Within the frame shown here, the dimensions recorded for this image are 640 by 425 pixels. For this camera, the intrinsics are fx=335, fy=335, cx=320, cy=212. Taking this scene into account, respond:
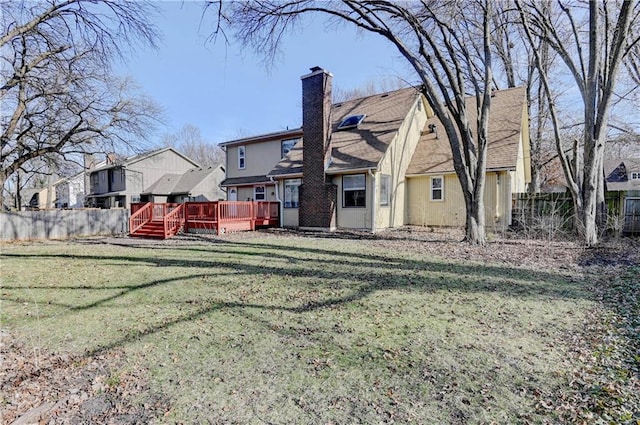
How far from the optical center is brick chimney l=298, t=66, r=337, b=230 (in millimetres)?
14875

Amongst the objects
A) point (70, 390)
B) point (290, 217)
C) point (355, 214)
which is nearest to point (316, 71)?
point (355, 214)

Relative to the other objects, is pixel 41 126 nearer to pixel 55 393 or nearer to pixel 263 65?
pixel 263 65

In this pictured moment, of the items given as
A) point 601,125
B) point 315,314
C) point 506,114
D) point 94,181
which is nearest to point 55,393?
point 315,314

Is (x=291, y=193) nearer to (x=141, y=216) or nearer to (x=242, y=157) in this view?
(x=242, y=157)

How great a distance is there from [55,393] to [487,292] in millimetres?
5843

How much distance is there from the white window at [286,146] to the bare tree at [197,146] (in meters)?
37.1

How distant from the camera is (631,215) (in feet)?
39.7

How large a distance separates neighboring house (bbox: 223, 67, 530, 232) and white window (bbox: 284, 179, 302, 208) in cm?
5

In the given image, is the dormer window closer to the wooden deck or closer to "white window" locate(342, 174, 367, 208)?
"white window" locate(342, 174, 367, 208)

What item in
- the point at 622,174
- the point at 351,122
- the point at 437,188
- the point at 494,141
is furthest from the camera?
the point at 622,174

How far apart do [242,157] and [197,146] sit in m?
37.5

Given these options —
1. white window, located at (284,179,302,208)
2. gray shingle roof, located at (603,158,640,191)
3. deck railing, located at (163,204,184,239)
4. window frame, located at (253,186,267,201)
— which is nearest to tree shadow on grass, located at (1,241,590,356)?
deck railing, located at (163,204,184,239)

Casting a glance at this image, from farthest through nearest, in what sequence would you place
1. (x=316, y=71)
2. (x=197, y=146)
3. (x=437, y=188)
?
(x=197, y=146) < (x=437, y=188) < (x=316, y=71)

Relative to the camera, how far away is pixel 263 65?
11.7m
